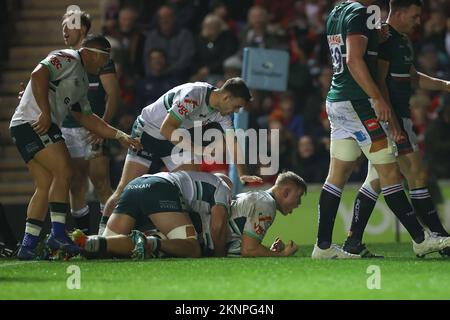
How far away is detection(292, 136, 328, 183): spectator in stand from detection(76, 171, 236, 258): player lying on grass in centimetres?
474

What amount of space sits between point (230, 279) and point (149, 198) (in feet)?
6.34

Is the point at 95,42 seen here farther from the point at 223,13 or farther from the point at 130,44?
the point at 223,13

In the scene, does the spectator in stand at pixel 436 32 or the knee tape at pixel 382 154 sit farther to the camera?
the spectator in stand at pixel 436 32

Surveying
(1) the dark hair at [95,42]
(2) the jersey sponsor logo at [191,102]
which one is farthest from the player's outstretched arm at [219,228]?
(1) the dark hair at [95,42]

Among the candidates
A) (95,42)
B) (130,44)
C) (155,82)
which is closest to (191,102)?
(95,42)

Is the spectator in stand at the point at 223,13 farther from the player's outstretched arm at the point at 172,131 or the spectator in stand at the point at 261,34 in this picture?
the player's outstretched arm at the point at 172,131

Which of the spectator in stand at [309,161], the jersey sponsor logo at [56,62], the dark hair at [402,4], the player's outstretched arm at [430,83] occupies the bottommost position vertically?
the spectator in stand at [309,161]

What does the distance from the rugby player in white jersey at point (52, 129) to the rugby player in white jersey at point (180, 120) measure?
445mm

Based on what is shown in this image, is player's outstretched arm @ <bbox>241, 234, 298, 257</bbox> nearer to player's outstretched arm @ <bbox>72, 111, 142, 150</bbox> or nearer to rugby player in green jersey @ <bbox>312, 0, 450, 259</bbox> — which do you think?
rugby player in green jersey @ <bbox>312, 0, 450, 259</bbox>

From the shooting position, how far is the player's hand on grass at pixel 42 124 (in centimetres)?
1012

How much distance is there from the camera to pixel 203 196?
34.2 feet

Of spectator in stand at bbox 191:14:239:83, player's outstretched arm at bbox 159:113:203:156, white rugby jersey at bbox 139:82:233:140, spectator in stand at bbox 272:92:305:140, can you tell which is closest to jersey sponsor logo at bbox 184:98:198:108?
white rugby jersey at bbox 139:82:233:140
